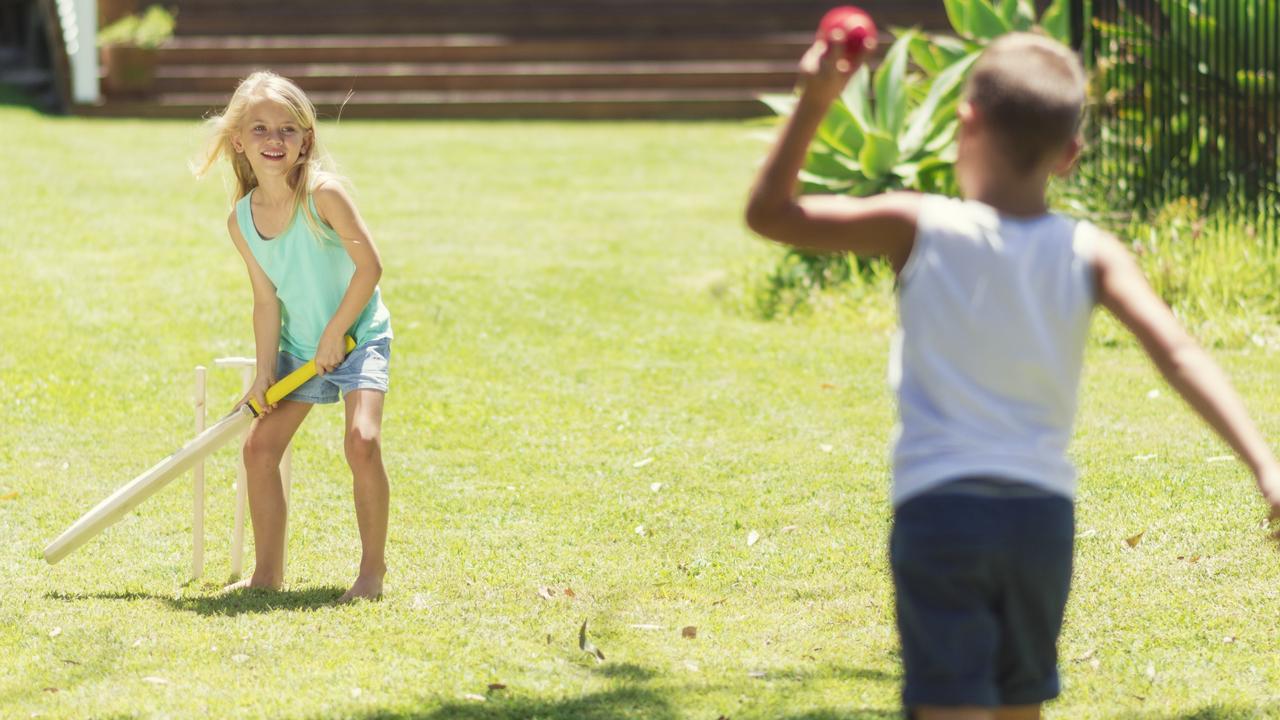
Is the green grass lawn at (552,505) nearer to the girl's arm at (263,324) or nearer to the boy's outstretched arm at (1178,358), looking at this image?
the girl's arm at (263,324)

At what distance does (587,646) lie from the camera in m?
4.34

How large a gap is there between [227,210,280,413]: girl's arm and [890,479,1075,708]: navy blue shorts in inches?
104

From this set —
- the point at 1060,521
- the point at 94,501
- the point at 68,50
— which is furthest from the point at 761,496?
the point at 68,50

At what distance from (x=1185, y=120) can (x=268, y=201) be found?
7237mm

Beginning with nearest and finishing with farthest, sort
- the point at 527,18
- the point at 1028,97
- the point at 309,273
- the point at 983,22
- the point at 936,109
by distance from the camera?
1. the point at 1028,97
2. the point at 309,273
3. the point at 936,109
4. the point at 983,22
5. the point at 527,18

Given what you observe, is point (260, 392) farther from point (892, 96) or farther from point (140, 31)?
point (140, 31)

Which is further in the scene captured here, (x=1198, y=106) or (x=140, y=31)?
(x=140, y=31)

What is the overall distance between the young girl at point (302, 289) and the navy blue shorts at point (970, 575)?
94.7 inches

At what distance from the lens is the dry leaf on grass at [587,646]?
4277mm

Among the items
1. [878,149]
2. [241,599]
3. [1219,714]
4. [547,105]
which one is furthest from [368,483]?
[547,105]

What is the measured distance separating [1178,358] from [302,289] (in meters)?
2.89

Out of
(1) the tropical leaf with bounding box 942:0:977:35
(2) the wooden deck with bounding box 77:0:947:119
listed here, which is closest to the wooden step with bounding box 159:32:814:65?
(2) the wooden deck with bounding box 77:0:947:119

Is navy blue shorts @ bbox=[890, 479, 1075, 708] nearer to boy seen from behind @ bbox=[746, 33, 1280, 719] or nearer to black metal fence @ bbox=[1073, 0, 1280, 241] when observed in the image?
boy seen from behind @ bbox=[746, 33, 1280, 719]

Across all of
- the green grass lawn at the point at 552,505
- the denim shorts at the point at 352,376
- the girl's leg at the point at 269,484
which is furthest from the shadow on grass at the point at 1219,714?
the girl's leg at the point at 269,484
